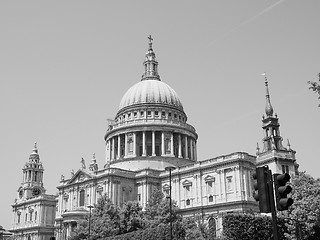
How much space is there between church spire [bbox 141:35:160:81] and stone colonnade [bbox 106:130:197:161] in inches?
830

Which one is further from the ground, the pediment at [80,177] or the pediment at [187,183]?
the pediment at [80,177]

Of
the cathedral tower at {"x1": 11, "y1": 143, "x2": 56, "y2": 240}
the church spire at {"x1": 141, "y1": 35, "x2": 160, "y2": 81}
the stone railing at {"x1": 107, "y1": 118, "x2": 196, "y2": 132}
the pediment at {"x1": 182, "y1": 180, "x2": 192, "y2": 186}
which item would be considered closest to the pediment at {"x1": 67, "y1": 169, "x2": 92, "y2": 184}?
the stone railing at {"x1": 107, "y1": 118, "x2": 196, "y2": 132}

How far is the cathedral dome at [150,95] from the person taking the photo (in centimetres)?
10796

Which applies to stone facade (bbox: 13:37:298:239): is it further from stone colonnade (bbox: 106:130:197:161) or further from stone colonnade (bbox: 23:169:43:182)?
stone colonnade (bbox: 23:169:43:182)

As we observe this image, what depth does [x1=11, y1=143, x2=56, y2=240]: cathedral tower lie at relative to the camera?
389 ft

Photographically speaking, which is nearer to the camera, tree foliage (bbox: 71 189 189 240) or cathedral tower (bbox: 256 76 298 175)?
tree foliage (bbox: 71 189 189 240)

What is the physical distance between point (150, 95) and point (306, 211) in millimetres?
67848

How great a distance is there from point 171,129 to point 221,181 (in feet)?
85.3

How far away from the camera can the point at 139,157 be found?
97125 millimetres

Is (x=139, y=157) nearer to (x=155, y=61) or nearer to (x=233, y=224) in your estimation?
(x=155, y=61)

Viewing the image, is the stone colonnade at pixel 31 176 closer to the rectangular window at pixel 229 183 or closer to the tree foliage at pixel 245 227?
the rectangular window at pixel 229 183

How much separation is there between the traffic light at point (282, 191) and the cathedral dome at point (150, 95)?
94836 mm

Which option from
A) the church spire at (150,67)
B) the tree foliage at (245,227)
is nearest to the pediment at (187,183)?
the church spire at (150,67)

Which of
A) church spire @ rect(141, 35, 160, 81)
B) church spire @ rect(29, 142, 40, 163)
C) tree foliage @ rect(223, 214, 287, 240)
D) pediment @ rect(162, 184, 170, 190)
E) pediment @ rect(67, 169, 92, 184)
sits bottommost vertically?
tree foliage @ rect(223, 214, 287, 240)
